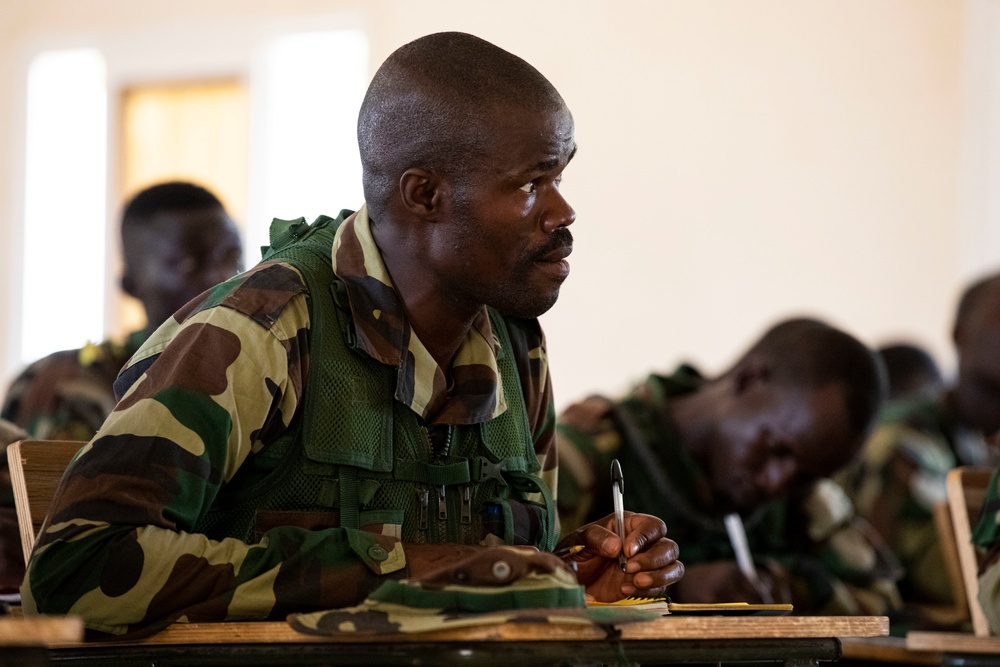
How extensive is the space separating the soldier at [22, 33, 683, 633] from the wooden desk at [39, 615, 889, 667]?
63 millimetres

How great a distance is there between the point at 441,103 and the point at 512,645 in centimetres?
93

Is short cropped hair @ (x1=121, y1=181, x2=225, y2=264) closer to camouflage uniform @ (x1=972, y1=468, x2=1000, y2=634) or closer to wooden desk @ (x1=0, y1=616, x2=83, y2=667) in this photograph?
camouflage uniform @ (x1=972, y1=468, x2=1000, y2=634)

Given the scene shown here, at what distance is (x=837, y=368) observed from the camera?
3848 millimetres

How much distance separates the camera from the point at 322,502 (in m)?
2.06

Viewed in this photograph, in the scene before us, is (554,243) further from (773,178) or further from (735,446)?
(773,178)

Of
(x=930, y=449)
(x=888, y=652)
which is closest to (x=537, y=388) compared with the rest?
(x=888, y=652)

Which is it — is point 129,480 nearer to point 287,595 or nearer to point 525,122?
point 287,595

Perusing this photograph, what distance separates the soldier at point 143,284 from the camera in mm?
3936

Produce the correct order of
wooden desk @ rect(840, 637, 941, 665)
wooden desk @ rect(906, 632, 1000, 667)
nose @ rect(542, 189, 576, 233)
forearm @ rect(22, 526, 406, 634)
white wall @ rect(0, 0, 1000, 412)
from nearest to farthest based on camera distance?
forearm @ rect(22, 526, 406, 634) → nose @ rect(542, 189, 576, 233) → wooden desk @ rect(906, 632, 1000, 667) → wooden desk @ rect(840, 637, 941, 665) → white wall @ rect(0, 0, 1000, 412)

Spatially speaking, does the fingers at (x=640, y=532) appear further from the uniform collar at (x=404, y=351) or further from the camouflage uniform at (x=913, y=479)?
the camouflage uniform at (x=913, y=479)

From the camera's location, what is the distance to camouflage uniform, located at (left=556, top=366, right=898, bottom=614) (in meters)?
3.69

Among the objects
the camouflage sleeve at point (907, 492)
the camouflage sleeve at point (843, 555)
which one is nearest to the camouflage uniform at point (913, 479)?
the camouflage sleeve at point (907, 492)

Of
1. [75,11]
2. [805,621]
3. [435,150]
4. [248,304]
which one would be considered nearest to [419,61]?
[435,150]

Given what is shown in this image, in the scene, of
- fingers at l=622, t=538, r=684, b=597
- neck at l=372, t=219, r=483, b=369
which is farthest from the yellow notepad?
neck at l=372, t=219, r=483, b=369
